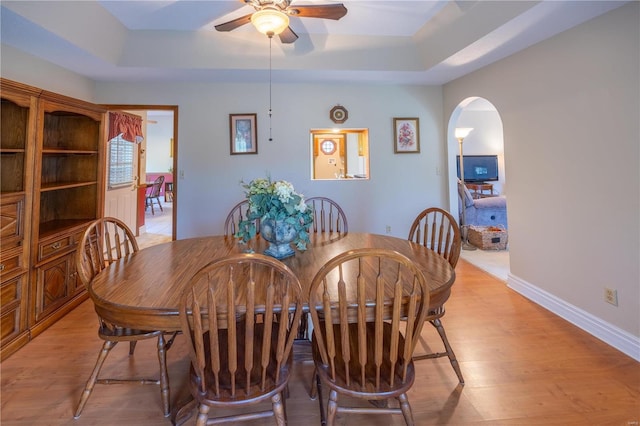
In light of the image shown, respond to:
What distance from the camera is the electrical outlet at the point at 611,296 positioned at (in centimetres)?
205

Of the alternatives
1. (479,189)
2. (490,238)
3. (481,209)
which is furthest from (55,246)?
(479,189)

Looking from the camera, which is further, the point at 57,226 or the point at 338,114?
the point at 338,114

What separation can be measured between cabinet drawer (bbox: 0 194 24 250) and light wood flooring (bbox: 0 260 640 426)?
A: 0.74m

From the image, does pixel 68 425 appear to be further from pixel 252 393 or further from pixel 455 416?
pixel 455 416

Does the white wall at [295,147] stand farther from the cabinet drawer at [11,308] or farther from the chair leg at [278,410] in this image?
the chair leg at [278,410]

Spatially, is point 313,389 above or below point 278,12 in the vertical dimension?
below

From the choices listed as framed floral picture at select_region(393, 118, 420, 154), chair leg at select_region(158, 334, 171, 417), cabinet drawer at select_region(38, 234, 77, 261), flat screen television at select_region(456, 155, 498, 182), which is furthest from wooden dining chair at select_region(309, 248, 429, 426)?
flat screen television at select_region(456, 155, 498, 182)

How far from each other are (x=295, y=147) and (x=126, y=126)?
2691 mm

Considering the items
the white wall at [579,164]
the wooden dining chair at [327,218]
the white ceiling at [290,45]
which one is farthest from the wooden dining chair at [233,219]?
the white wall at [579,164]

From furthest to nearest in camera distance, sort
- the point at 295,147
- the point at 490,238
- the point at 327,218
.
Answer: the point at 490,238, the point at 295,147, the point at 327,218

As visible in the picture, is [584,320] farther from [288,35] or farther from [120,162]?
[120,162]

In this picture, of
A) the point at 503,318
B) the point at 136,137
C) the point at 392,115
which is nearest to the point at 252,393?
the point at 503,318

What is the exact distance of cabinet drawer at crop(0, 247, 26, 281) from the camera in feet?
6.26

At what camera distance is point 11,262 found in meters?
1.98
